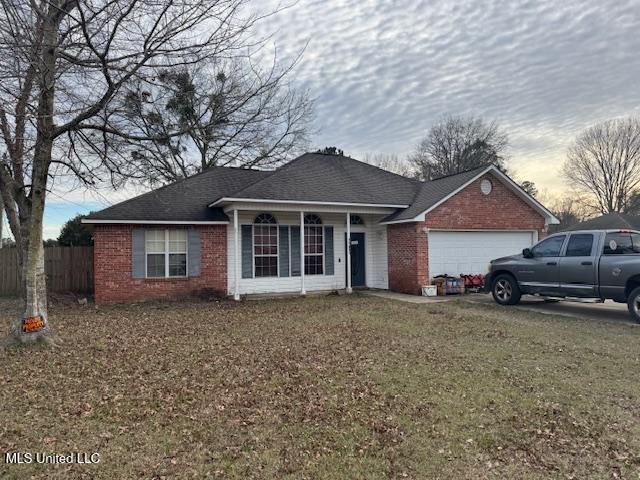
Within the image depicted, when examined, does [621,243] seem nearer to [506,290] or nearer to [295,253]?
[506,290]

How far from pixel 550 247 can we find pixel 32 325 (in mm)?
11206

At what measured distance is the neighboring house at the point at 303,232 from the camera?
514 inches

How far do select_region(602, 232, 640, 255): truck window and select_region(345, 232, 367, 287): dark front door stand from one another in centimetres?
850

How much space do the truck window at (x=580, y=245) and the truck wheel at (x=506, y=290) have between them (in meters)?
1.66

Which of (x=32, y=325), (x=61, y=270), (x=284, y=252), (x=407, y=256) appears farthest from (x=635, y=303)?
(x=61, y=270)

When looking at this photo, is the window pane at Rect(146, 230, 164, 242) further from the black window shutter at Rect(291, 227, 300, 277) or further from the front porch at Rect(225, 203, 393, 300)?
the black window shutter at Rect(291, 227, 300, 277)

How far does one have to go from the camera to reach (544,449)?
3453mm

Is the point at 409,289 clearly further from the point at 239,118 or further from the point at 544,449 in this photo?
the point at 544,449

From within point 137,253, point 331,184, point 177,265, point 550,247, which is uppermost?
point 331,184

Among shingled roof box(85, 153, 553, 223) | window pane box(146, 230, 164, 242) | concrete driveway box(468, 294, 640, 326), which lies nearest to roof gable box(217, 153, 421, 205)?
shingled roof box(85, 153, 553, 223)

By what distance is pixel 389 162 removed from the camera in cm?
5056

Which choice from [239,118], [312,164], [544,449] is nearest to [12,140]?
[239,118]

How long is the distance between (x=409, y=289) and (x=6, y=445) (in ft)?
40.6

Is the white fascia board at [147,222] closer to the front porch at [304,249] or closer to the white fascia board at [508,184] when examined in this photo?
the front porch at [304,249]
